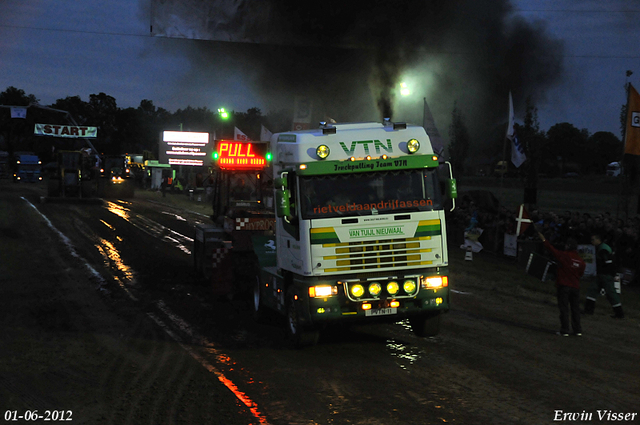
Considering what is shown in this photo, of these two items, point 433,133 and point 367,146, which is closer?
point 367,146

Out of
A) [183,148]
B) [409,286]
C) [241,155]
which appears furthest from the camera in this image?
[183,148]

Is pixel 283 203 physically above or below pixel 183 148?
below

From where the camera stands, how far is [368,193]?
8.20 metres

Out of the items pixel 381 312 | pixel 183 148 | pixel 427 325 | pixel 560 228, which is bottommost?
pixel 427 325

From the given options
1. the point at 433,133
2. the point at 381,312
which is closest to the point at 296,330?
the point at 381,312

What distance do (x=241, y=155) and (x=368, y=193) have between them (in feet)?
17.9

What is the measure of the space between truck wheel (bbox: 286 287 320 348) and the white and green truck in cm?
2

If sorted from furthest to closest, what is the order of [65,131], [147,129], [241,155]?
[147,129]
[65,131]
[241,155]

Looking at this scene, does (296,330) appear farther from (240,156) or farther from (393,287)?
(240,156)

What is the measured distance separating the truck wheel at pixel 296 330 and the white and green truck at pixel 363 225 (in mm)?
17

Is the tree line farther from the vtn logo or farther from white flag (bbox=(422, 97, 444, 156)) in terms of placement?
the vtn logo

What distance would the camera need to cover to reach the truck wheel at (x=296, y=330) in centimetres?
836

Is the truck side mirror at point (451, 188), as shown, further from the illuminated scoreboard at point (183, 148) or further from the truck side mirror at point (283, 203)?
the illuminated scoreboard at point (183, 148)

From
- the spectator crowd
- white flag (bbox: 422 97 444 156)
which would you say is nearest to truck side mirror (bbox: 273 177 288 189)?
the spectator crowd
